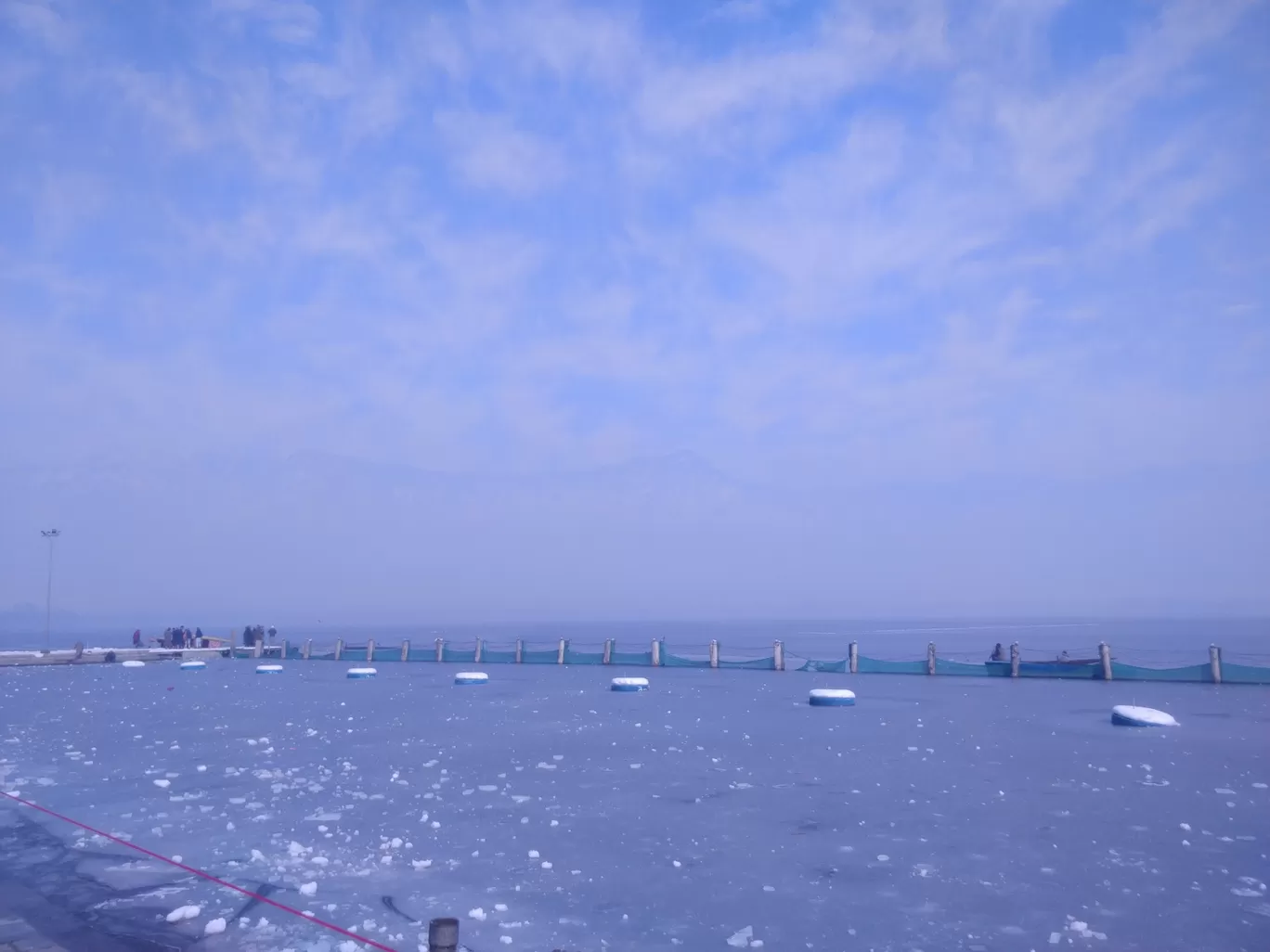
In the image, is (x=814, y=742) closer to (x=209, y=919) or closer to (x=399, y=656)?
(x=209, y=919)

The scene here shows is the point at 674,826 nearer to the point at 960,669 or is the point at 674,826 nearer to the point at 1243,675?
the point at 1243,675

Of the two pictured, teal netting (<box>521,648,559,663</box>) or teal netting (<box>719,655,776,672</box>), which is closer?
teal netting (<box>719,655,776,672</box>)

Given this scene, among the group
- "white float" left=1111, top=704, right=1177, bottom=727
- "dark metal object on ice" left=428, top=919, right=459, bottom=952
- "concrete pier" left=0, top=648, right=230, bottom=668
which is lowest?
"concrete pier" left=0, top=648, right=230, bottom=668

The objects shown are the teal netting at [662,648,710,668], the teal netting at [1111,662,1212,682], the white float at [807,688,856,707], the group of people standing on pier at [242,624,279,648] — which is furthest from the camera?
the group of people standing on pier at [242,624,279,648]

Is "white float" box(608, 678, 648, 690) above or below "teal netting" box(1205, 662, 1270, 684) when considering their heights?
below

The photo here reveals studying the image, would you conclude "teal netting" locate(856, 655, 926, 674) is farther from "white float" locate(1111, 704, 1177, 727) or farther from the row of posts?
"white float" locate(1111, 704, 1177, 727)

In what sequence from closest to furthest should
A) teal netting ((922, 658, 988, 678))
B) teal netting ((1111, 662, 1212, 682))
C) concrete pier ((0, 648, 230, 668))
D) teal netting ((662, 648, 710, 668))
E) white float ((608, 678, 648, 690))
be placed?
teal netting ((1111, 662, 1212, 682)) < white float ((608, 678, 648, 690)) < teal netting ((922, 658, 988, 678)) < teal netting ((662, 648, 710, 668)) < concrete pier ((0, 648, 230, 668))

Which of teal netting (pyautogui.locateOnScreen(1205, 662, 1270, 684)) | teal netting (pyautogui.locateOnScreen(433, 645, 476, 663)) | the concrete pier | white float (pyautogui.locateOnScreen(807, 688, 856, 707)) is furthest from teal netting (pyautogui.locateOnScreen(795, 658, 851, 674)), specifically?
the concrete pier
